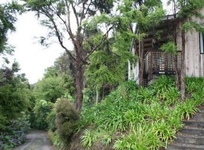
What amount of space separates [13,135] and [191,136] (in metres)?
19.1

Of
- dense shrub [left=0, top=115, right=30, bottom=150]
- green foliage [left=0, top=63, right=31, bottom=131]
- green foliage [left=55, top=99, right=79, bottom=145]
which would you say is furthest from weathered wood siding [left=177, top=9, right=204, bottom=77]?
dense shrub [left=0, top=115, right=30, bottom=150]

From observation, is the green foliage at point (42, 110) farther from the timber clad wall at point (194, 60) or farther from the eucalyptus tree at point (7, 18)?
the timber clad wall at point (194, 60)

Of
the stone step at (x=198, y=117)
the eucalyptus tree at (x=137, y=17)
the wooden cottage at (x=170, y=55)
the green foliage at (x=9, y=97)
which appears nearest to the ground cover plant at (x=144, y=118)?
the stone step at (x=198, y=117)

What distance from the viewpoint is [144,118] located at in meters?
9.36

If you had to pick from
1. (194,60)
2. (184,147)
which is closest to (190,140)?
(184,147)

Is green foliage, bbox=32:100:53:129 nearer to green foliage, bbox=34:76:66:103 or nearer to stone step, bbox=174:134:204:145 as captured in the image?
green foliage, bbox=34:76:66:103

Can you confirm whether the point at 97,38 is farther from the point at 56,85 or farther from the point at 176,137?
the point at 56,85

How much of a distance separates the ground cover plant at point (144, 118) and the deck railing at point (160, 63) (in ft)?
1.64

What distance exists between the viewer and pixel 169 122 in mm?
8734

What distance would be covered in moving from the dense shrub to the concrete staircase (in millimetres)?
13822

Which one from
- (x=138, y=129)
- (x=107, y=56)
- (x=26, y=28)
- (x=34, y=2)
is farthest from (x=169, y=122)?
(x=26, y=28)

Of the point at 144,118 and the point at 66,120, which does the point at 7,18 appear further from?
the point at 144,118

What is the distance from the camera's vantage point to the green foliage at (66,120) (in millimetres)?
11352

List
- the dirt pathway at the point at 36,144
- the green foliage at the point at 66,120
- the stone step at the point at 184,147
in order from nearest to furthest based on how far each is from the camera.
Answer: the stone step at the point at 184,147, the green foliage at the point at 66,120, the dirt pathway at the point at 36,144
